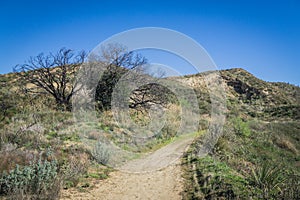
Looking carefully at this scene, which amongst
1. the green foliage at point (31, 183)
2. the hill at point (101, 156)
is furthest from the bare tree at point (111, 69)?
the green foliage at point (31, 183)

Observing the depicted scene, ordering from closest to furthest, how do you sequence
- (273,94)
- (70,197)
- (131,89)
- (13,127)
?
1. (70,197)
2. (13,127)
3. (131,89)
4. (273,94)

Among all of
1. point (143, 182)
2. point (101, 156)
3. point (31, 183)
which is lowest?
point (143, 182)

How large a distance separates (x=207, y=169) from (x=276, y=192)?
250cm

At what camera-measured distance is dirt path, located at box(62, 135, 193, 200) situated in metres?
6.59

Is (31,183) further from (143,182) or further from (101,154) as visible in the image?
(101,154)

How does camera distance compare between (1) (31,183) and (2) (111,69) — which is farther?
(2) (111,69)

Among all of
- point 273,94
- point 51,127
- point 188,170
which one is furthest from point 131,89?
point 273,94

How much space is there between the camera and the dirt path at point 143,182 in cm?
659

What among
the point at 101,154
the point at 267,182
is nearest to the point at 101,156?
the point at 101,154

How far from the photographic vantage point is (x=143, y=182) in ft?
25.4

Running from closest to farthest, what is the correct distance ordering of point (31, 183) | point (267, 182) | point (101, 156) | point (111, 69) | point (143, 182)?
point (31, 183) < point (267, 182) < point (143, 182) < point (101, 156) < point (111, 69)

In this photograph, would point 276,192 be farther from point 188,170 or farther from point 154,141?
point 154,141

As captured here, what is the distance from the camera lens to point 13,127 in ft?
38.5

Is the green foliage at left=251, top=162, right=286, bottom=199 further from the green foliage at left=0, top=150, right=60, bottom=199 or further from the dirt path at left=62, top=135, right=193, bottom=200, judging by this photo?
the green foliage at left=0, top=150, right=60, bottom=199
